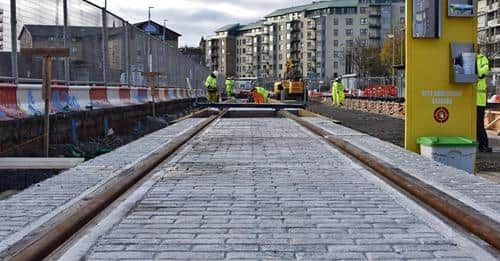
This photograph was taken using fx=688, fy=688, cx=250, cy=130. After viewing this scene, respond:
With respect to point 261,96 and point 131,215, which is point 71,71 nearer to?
point 131,215

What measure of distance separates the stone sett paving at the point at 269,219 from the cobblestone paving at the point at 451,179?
0.66 meters

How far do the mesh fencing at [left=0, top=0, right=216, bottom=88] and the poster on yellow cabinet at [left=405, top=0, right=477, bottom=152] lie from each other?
727 cm

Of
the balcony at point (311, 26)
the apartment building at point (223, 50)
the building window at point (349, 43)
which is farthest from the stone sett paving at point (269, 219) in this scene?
the apartment building at point (223, 50)

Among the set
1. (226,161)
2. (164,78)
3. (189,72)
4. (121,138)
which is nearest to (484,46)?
(189,72)

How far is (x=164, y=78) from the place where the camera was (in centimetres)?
3453

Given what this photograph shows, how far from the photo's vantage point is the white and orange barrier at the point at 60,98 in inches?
456

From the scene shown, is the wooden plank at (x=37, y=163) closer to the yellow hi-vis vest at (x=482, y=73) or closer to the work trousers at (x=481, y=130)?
the yellow hi-vis vest at (x=482, y=73)

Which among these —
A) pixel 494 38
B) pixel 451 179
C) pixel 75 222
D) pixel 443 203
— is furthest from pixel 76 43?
pixel 494 38

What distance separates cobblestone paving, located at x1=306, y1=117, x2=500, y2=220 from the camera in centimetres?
648

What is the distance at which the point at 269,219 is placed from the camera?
5902 millimetres

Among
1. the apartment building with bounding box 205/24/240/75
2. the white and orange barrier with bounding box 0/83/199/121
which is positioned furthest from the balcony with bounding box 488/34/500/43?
the white and orange barrier with bounding box 0/83/199/121

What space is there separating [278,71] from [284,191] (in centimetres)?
17199

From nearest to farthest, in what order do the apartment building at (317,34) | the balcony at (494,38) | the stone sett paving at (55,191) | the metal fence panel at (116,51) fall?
the stone sett paving at (55,191), the metal fence panel at (116,51), the balcony at (494,38), the apartment building at (317,34)

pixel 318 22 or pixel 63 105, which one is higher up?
pixel 318 22
